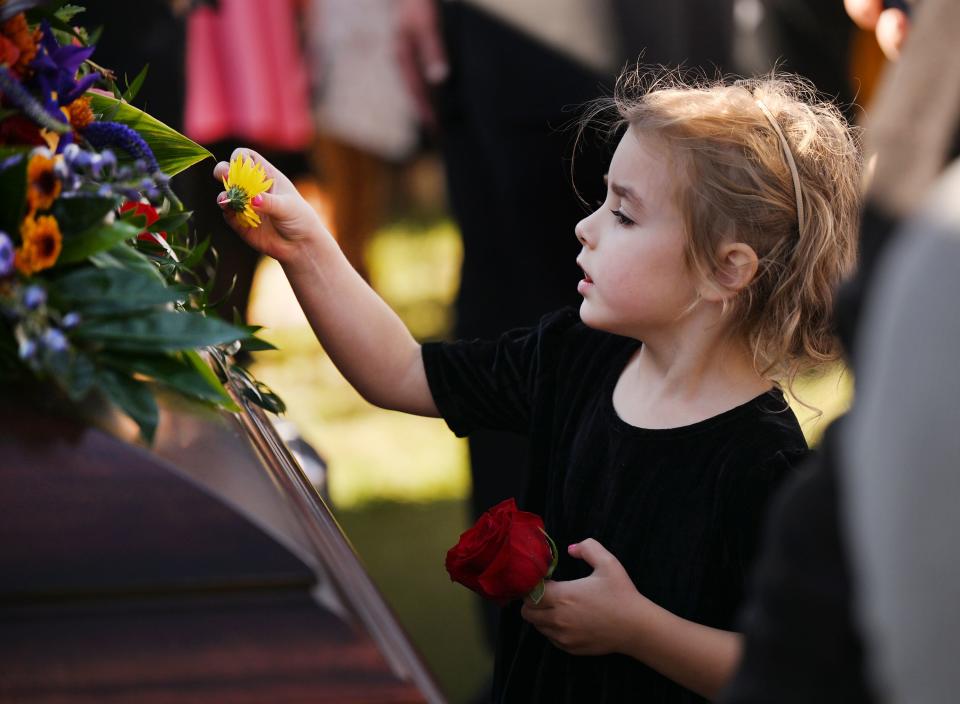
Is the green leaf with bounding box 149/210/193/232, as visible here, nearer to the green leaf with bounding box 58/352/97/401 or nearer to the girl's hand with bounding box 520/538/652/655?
the green leaf with bounding box 58/352/97/401

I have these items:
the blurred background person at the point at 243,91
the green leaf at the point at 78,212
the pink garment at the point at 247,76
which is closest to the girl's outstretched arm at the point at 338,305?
the green leaf at the point at 78,212

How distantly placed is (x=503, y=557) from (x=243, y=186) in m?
0.55

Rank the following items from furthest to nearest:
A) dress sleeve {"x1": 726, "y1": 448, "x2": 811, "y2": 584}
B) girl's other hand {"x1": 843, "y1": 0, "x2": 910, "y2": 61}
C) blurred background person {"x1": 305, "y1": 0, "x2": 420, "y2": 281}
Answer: blurred background person {"x1": 305, "y1": 0, "x2": 420, "y2": 281}, girl's other hand {"x1": 843, "y1": 0, "x2": 910, "y2": 61}, dress sleeve {"x1": 726, "y1": 448, "x2": 811, "y2": 584}

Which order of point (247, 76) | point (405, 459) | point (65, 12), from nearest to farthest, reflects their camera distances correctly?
point (65, 12) → point (405, 459) → point (247, 76)

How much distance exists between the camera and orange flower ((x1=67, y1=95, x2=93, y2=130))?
1.14 metres

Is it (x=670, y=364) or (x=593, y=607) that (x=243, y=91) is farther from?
(x=593, y=607)

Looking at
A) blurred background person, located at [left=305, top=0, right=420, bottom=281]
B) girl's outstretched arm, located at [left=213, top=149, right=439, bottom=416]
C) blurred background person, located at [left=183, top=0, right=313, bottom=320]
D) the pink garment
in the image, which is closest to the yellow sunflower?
girl's outstretched arm, located at [left=213, top=149, right=439, bottom=416]

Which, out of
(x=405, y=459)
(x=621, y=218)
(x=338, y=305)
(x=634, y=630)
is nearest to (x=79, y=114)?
(x=338, y=305)

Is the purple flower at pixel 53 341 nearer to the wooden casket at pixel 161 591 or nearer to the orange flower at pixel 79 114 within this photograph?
the wooden casket at pixel 161 591

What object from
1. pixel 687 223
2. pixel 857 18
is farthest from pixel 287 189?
pixel 857 18

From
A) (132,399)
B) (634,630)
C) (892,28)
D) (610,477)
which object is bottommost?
(634,630)

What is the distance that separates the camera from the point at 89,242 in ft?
3.24

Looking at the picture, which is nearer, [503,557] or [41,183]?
[41,183]

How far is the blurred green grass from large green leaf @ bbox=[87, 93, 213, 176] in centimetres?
113
